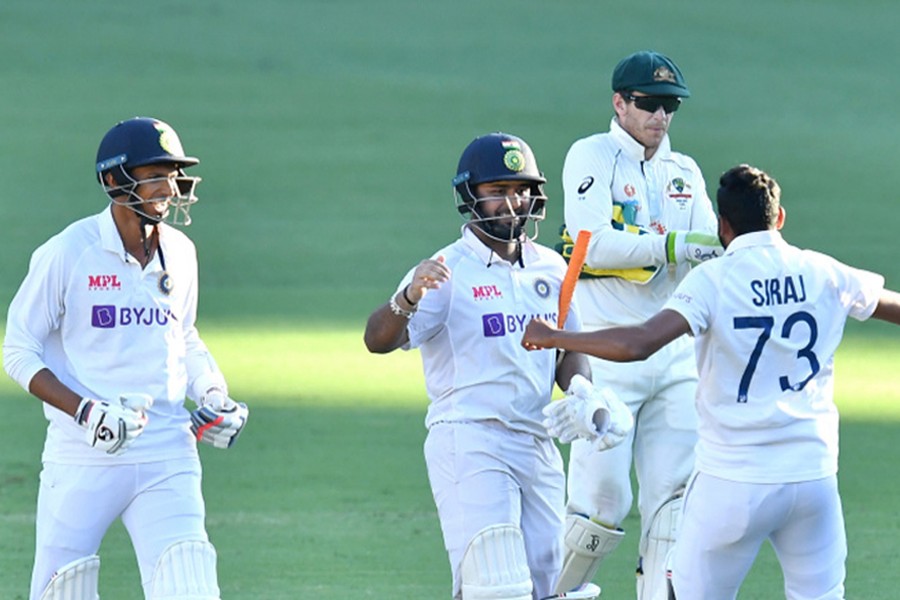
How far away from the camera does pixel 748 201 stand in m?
5.64

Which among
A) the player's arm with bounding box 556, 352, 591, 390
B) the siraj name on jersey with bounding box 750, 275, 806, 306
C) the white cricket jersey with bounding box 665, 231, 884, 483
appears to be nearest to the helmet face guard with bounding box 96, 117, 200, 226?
the player's arm with bounding box 556, 352, 591, 390

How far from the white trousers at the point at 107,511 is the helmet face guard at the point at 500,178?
136 centimetres

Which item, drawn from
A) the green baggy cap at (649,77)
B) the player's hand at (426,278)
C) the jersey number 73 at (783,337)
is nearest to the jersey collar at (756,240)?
the jersey number 73 at (783,337)

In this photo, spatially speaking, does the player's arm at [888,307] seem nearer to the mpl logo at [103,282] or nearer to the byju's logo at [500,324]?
the byju's logo at [500,324]

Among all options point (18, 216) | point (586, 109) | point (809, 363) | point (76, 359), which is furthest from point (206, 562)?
point (586, 109)

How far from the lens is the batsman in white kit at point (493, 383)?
5.79 meters

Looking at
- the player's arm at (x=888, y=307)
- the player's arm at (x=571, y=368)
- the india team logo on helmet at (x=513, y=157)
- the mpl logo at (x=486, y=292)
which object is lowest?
the player's arm at (x=571, y=368)

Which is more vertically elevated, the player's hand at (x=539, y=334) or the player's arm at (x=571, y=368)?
the player's hand at (x=539, y=334)

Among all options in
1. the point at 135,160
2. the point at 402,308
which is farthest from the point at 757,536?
the point at 135,160

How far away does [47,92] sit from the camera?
18438 mm

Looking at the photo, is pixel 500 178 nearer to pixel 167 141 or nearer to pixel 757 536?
pixel 167 141

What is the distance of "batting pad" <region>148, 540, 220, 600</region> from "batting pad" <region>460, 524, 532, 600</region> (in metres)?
0.82

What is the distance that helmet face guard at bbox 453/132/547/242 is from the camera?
A: 6.05m

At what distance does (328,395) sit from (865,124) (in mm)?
8991
